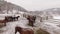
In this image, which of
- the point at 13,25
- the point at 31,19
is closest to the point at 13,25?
the point at 13,25

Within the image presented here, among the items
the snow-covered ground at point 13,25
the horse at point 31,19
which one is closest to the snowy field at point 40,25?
the snow-covered ground at point 13,25

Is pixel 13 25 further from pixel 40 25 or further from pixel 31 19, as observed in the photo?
pixel 40 25

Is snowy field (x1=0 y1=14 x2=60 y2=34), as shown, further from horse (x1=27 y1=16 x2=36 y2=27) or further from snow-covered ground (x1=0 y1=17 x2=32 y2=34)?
horse (x1=27 y1=16 x2=36 y2=27)

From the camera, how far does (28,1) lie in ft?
16.8

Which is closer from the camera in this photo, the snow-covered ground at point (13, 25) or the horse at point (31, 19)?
the snow-covered ground at point (13, 25)

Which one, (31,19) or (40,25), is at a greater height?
(31,19)

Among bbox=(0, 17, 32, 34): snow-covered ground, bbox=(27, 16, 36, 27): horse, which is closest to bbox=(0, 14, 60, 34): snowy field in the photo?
bbox=(0, 17, 32, 34): snow-covered ground

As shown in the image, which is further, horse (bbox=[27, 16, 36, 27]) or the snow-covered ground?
horse (bbox=[27, 16, 36, 27])

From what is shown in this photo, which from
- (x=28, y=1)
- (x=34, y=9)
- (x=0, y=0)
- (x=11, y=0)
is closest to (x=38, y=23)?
(x=34, y=9)

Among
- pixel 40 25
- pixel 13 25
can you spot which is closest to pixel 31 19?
pixel 40 25

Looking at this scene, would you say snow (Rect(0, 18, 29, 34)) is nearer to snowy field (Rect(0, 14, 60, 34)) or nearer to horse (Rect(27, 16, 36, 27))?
snowy field (Rect(0, 14, 60, 34))

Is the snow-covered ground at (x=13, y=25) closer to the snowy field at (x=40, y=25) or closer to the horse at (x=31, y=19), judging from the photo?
the snowy field at (x=40, y=25)

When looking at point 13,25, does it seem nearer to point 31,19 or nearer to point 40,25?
point 31,19

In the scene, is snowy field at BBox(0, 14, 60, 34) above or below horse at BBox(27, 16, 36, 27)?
below
